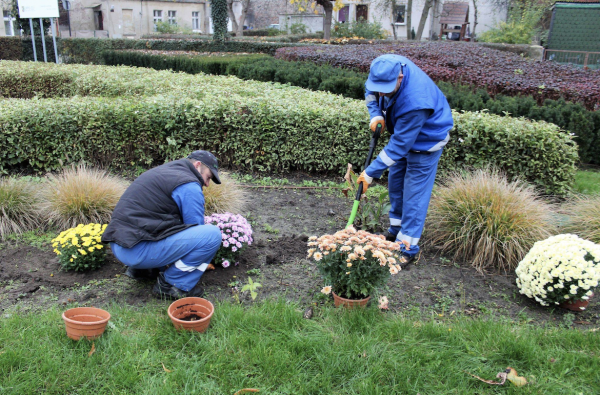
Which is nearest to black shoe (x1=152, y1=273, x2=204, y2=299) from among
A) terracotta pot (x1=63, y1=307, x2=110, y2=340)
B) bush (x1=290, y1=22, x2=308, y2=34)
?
terracotta pot (x1=63, y1=307, x2=110, y2=340)

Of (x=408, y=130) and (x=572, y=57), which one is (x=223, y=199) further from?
(x=572, y=57)

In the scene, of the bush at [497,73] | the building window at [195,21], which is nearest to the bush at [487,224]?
the bush at [497,73]

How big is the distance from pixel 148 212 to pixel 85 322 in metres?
0.83

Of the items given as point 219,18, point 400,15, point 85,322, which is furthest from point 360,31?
point 85,322

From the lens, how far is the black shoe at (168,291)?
323 cm

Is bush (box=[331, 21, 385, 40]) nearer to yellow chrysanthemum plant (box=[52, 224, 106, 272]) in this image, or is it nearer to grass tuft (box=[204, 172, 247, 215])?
grass tuft (box=[204, 172, 247, 215])

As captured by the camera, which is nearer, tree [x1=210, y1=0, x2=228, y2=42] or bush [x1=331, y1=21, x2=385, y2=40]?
tree [x1=210, y1=0, x2=228, y2=42]

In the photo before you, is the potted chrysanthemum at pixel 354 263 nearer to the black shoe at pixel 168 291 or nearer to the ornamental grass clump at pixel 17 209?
the black shoe at pixel 168 291

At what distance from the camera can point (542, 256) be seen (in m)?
3.31

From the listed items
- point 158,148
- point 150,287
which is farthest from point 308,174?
point 150,287

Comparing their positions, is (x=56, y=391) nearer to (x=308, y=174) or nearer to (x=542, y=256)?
(x=542, y=256)

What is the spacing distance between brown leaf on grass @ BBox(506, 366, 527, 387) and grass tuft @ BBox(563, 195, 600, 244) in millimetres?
2084

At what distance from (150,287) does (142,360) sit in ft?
3.18

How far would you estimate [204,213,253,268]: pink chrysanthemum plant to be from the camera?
142 inches
